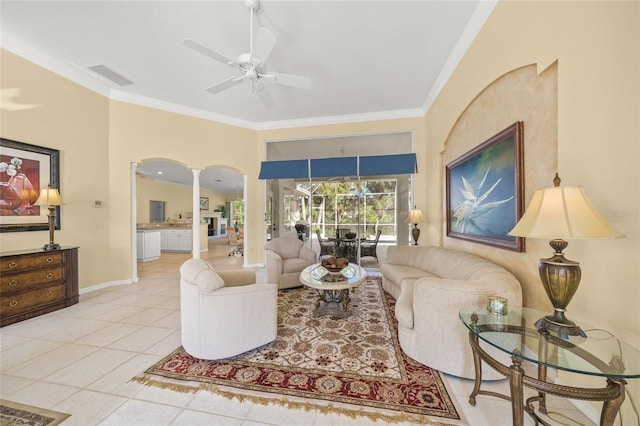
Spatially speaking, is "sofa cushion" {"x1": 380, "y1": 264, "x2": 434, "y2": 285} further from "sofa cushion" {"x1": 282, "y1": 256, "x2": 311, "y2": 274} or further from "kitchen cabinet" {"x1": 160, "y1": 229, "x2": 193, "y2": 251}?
"kitchen cabinet" {"x1": 160, "y1": 229, "x2": 193, "y2": 251}

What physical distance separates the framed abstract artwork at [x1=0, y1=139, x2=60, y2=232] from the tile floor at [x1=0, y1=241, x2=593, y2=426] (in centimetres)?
136

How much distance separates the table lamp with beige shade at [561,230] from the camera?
1200mm

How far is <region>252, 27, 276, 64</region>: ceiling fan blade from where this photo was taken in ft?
7.20

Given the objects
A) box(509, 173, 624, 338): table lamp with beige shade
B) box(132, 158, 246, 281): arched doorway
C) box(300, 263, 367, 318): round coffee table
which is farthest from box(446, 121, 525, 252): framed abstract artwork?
box(132, 158, 246, 281): arched doorway

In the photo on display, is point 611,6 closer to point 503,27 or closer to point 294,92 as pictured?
point 503,27

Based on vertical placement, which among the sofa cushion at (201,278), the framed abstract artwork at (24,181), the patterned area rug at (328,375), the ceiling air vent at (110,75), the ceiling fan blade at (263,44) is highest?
the ceiling air vent at (110,75)

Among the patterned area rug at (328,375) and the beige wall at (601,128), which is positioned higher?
the beige wall at (601,128)

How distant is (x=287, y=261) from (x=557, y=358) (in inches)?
143

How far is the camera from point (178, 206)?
12.0 meters

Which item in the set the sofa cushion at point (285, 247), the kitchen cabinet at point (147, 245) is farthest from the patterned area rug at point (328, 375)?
the kitchen cabinet at point (147, 245)

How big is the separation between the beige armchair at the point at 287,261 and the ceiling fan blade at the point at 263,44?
2901 millimetres

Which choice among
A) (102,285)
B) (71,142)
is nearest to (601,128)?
(71,142)

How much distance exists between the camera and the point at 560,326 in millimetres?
1358

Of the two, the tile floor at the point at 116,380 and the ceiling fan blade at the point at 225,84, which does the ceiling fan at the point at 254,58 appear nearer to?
the ceiling fan blade at the point at 225,84
